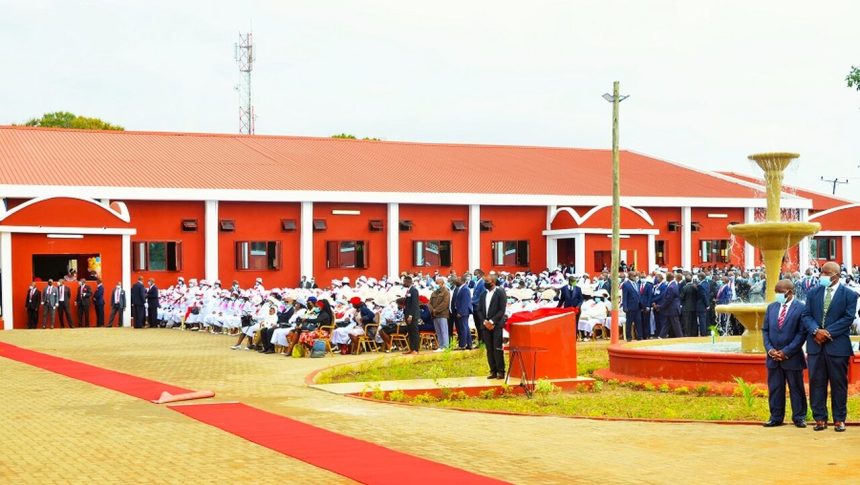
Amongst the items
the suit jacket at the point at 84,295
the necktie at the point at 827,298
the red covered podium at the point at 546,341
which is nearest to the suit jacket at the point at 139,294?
the suit jacket at the point at 84,295

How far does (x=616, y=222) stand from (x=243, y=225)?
1909 cm

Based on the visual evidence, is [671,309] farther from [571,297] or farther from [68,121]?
[68,121]

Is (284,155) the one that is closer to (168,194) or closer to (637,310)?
(168,194)

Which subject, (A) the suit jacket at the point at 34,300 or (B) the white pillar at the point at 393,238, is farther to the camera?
(B) the white pillar at the point at 393,238

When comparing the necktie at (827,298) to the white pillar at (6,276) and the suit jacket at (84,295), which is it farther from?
the white pillar at (6,276)

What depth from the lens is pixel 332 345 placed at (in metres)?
24.1

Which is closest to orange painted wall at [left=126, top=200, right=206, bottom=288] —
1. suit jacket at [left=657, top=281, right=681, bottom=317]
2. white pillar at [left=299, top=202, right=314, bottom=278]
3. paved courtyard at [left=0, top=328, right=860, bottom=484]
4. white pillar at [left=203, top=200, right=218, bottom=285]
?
white pillar at [left=203, top=200, right=218, bottom=285]

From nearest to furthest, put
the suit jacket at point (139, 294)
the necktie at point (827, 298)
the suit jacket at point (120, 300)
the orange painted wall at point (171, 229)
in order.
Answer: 1. the necktie at point (827, 298)
2. the suit jacket at point (139, 294)
3. the suit jacket at point (120, 300)
4. the orange painted wall at point (171, 229)

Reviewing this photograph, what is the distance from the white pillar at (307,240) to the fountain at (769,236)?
80.8ft

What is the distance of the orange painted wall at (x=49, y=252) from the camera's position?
33.7 meters

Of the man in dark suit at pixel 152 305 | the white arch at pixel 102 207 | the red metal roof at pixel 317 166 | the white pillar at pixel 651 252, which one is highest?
the red metal roof at pixel 317 166

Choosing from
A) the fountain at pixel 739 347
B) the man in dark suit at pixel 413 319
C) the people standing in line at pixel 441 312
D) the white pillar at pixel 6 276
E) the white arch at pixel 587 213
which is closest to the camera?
the fountain at pixel 739 347

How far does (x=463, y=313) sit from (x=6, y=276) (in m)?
15.4

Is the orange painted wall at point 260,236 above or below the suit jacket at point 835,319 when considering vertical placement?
above
